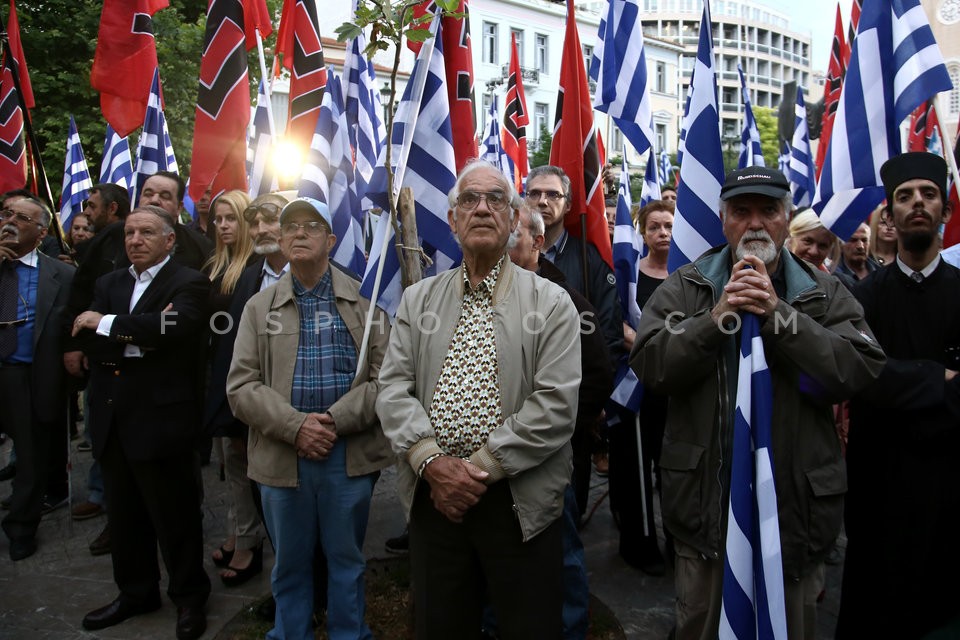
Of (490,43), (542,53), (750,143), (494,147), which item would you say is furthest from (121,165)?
(542,53)

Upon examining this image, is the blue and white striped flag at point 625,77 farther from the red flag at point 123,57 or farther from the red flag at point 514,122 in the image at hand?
the red flag at point 514,122

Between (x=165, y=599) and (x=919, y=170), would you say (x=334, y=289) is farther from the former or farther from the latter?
(x=919, y=170)

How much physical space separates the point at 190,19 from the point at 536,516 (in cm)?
1790

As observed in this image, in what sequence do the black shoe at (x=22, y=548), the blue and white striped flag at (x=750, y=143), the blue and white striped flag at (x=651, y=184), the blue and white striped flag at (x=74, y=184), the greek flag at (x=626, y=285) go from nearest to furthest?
the greek flag at (x=626, y=285)
the black shoe at (x=22, y=548)
the blue and white striped flag at (x=651, y=184)
the blue and white striped flag at (x=750, y=143)
the blue and white striped flag at (x=74, y=184)

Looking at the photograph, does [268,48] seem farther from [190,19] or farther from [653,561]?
[653,561]

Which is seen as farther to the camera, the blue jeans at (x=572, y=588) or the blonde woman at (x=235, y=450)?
the blonde woman at (x=235, y=450)

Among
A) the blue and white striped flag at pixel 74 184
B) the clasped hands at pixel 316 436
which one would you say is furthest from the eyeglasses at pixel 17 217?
the blue and white striped flag at pixel 74 184

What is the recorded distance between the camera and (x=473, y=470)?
2.46 metres

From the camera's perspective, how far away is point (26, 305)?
4.77 metres

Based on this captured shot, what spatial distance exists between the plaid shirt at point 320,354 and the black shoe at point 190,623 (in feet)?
4.63

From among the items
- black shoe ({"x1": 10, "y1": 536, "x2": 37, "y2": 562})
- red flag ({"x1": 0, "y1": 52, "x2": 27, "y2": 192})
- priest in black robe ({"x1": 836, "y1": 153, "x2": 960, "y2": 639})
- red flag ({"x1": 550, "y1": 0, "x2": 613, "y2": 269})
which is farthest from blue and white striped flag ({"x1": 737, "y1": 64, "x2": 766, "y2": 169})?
black shoe ({"x1": 10, "y1": 536, "x2": 37, "y2": 562})

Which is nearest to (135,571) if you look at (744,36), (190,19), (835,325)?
(835,325)

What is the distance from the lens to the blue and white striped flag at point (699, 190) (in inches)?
142

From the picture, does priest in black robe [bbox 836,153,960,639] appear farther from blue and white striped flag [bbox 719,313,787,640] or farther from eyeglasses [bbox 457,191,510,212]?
eyeglasses [bbox 457,191,510,212]
